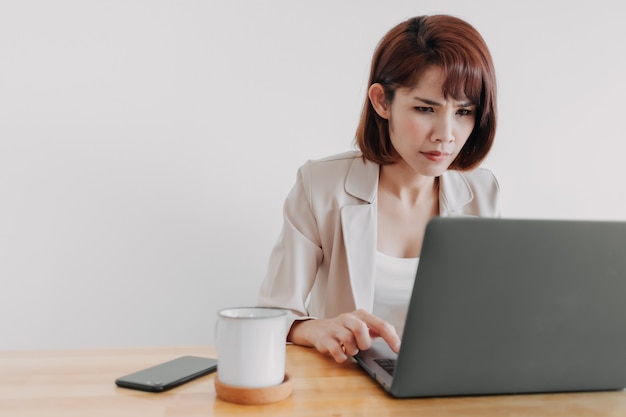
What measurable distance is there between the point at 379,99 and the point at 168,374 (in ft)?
3.17

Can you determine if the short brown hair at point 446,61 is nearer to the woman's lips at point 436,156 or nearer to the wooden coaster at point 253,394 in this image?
the woman's lips at point 436,156

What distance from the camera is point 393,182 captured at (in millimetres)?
1793

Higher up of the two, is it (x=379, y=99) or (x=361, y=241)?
(x=379, y=99)

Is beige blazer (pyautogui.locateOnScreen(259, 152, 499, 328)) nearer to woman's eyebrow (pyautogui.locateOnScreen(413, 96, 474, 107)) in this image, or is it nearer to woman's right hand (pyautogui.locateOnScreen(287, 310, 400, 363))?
woman's eyebrow (pyautogui.locateOnScreen(413, 96, 474, 107))

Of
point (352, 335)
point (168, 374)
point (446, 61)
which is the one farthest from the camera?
point (446, 61)

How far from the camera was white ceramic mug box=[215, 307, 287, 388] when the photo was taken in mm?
850

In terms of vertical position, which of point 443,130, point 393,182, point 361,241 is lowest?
point 361,241

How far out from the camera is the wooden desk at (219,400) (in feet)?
2.72

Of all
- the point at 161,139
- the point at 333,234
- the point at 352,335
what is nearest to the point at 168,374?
the point at 352,335

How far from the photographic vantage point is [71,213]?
2.00m

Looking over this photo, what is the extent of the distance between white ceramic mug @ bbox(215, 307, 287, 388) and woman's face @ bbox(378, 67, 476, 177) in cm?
80

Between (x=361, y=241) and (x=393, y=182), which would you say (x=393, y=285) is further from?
(x=393, y=182)

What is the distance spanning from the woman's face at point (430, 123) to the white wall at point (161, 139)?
627mm

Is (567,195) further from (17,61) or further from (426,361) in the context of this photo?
(17,61)
